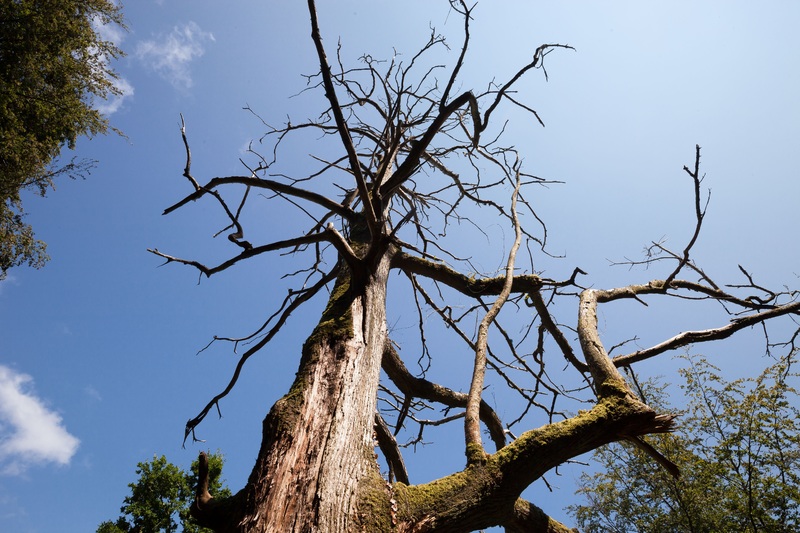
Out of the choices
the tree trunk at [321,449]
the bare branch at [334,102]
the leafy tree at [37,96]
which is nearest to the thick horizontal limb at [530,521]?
the tree trunk at [321,449]

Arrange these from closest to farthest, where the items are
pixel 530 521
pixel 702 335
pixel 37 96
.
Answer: pixel 530 521 < pixel 702 335 < pixel 37 96

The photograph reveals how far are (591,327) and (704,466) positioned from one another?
5.01 meters

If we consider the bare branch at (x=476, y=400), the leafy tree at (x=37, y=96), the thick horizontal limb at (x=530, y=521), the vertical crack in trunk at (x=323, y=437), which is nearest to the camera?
the vertical crack in trunk at (x=323, y=437)

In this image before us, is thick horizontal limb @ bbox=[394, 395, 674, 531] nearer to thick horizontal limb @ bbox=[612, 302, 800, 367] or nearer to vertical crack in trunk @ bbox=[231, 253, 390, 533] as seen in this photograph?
vertical crack in trunk @ bbox=[231, 253, 390, 533]

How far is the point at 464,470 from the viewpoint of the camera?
5.86 ft

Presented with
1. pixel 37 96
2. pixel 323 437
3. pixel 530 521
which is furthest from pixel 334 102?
pixel 37 96

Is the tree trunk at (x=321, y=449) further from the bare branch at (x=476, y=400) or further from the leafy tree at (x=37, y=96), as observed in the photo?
the leafy tree at (x=37, y=96)

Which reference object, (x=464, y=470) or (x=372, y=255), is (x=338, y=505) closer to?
(x=464, y=470)

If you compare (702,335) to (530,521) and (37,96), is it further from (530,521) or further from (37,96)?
(37,96)

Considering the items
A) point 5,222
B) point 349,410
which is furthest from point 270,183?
point 5,222

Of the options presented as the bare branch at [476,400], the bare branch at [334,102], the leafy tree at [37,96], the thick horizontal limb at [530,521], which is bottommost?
the thick horizontal limb at [530,521]

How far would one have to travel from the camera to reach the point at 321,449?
1707mm

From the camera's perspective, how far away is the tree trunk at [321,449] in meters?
1.49

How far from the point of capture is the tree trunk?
4.90 feet
